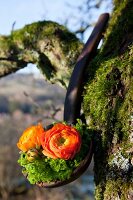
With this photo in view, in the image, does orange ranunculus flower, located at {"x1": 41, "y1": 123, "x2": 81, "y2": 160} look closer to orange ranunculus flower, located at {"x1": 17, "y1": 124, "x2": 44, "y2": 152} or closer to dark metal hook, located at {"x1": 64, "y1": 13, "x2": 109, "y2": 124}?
orange ranunculus flower, located at {"x1": 17, "y1": 124, "x2": 44, "y2": 152}

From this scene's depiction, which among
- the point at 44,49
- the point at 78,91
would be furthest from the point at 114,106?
the point at 44,49

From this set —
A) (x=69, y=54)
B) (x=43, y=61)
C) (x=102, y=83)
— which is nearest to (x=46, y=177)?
(x=102, y=83)

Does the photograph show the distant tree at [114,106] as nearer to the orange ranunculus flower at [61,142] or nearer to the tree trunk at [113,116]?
the tree trunk at [113,116]

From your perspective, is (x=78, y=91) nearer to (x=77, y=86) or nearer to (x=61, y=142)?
(x=77, y=86)

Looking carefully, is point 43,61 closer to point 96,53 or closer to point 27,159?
point 96,53

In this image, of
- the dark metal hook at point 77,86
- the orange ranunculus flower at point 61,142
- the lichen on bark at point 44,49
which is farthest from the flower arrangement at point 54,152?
the lichen on bark at point 44,49

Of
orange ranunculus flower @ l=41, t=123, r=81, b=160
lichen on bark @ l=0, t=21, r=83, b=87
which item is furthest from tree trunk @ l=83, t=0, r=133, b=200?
lichen on bark @ l=0, t=21, r=83, b=87
